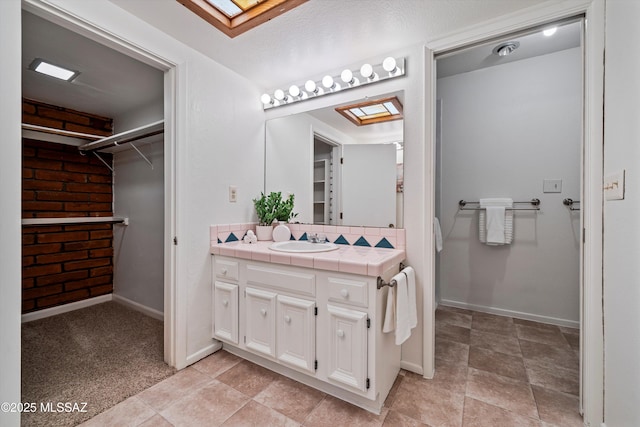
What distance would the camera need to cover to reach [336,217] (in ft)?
7.25

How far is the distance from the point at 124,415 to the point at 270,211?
1.57m

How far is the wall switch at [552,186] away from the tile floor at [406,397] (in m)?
1.37

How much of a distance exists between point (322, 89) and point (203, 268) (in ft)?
5.49

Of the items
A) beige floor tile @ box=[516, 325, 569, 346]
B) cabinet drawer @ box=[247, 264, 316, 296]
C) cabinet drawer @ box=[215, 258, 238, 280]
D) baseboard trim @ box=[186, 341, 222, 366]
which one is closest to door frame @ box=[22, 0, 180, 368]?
baseboard trim @ box=[186, 341, 222, 366]

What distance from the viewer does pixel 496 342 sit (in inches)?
88.6

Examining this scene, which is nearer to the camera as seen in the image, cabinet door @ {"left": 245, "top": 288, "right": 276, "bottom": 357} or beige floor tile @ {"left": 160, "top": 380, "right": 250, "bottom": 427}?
beige floor tile @ {"left": 160, "top": 380, "right": 250, "bottom": 427}

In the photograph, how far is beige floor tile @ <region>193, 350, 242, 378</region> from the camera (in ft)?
6.11

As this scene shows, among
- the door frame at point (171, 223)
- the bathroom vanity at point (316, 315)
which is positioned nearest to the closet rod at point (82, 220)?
the door frame at point (171, 223)

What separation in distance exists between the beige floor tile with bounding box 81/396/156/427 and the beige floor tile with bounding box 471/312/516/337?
8.45 ft

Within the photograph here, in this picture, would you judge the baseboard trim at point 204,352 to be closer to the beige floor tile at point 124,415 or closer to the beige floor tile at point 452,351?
the beige floor tile at point 124,415

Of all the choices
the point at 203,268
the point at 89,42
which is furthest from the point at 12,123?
the point at 203,268

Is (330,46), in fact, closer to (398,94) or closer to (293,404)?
(398,94)

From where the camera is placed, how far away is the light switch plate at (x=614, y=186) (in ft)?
3.69

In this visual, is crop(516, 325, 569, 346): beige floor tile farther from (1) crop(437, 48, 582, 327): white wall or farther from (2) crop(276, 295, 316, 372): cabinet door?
(2) crop(276, 295, 316, 372): cabinet door
